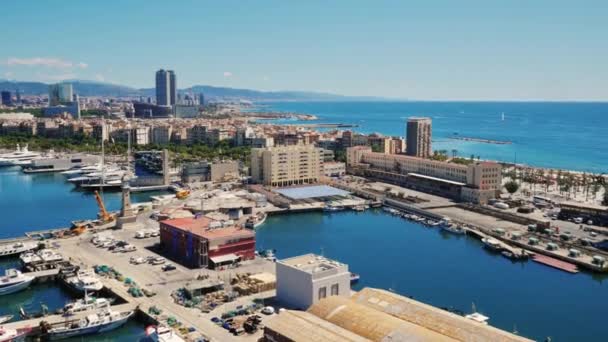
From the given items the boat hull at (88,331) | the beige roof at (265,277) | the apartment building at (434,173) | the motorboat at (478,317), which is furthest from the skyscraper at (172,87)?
the motorboat at (478,317)

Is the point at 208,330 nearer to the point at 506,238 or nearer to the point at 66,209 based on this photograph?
the point at 506,238

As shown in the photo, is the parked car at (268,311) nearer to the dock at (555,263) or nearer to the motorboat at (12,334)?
the motorboat at (12,334)

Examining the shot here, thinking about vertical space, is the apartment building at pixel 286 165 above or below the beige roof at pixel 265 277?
above

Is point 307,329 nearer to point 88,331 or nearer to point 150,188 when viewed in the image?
point 88,331

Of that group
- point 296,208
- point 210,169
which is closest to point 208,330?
point 296,208

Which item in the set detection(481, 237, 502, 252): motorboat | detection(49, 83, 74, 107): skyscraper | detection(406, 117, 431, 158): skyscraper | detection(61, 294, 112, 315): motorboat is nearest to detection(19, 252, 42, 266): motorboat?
detection(61, 294, 112, 315): motorboat

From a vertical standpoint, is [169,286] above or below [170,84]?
below
